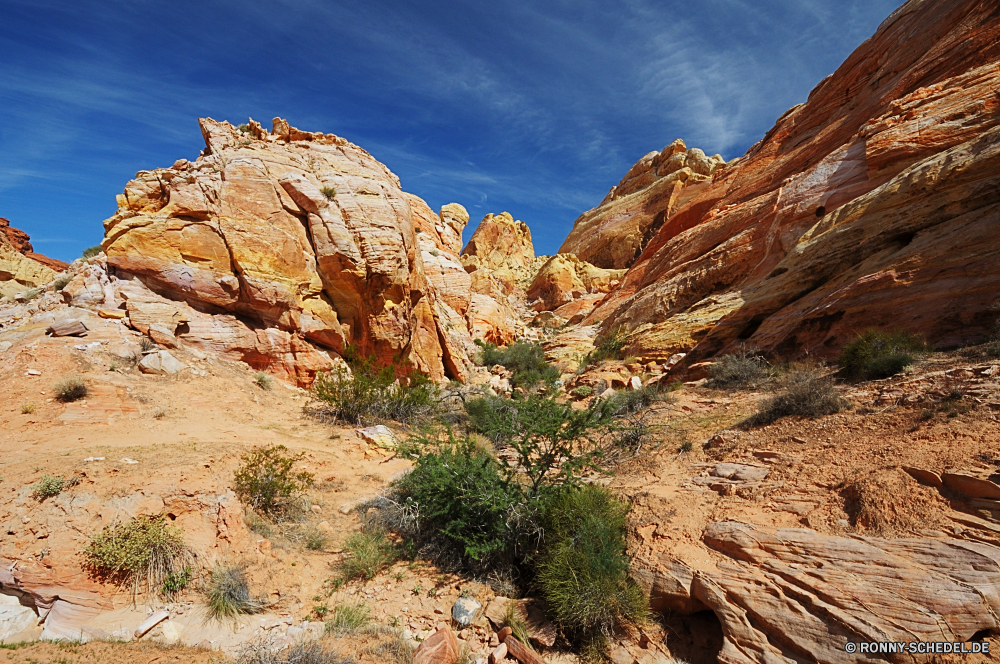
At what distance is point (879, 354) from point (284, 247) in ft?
45.4

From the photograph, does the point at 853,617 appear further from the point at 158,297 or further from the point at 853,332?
the point at 158,297

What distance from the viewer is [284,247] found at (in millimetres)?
12164

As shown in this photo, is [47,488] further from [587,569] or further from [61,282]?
[61,282]

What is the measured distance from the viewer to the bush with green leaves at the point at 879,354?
7.18m

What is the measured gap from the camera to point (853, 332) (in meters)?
9.38

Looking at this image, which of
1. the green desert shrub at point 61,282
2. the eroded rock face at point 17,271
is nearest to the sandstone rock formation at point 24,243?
the eroded rock face at point 17,271

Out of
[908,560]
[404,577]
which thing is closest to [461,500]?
[404,577]

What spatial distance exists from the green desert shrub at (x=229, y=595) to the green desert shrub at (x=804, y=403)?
7.74 metres

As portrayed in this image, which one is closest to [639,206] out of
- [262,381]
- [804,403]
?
[804,403]

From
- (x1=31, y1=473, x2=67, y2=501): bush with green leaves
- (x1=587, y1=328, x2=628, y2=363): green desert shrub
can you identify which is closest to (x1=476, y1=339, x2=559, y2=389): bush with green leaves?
(x1=587, y1=328, x2=628, y2=363): green desert shrub

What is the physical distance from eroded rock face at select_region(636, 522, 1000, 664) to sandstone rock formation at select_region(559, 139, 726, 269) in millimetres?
34818

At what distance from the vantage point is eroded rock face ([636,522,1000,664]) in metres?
3.25

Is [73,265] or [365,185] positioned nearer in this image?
[73,265]

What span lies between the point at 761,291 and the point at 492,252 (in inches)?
1691
